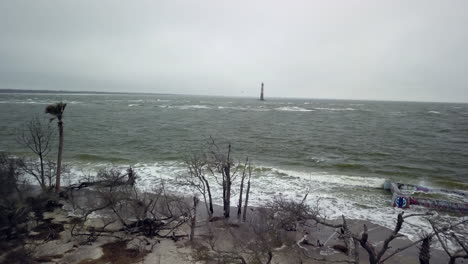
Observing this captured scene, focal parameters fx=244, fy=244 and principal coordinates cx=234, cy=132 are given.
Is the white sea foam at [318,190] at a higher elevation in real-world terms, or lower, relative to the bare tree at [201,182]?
lower

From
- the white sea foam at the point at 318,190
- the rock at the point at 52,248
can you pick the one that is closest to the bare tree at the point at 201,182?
the white sea foam at the point at 318,190

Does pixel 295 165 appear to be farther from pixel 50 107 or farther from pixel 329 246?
pixel 50 107

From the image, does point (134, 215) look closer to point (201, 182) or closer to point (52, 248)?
point (52, 248)

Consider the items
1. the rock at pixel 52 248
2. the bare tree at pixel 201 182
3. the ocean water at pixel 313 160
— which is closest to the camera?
the rock at pixel 52 248

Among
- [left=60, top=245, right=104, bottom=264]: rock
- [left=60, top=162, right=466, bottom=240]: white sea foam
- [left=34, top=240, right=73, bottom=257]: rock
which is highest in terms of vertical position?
[left=34, top=240, right=73, bottom=257]: rock

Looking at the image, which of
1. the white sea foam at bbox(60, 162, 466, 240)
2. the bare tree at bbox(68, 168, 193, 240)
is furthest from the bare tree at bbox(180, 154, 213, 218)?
the bare tree at bbox(68, 168, 193, 240)

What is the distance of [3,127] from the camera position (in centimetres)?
3950

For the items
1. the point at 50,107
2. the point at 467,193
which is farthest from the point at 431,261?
the point at 50,107

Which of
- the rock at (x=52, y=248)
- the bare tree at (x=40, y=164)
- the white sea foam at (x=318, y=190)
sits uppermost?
the bare tree at (x=40, y=164)

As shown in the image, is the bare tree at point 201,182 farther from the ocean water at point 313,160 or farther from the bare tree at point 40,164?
the bare tree at point 40,164

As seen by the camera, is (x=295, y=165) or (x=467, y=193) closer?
(x=467, y=193)

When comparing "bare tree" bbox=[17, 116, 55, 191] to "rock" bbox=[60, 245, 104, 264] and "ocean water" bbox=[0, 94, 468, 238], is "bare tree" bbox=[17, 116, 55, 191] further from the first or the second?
"rock" bbox=[60, 245, 104, 264]

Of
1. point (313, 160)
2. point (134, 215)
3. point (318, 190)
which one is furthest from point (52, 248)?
point (313, 160)

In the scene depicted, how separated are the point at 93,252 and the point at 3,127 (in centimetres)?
4419
